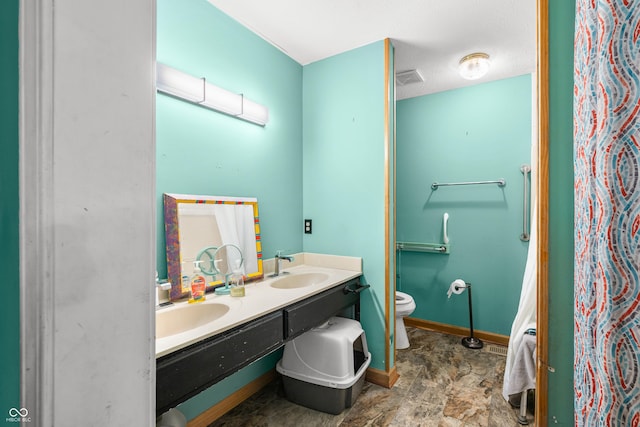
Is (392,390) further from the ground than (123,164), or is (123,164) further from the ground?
(123,164)

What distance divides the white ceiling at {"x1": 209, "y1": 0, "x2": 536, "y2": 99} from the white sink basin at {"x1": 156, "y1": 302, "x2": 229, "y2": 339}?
1714mm

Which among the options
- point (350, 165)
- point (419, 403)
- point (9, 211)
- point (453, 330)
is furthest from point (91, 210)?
point (453, 330)

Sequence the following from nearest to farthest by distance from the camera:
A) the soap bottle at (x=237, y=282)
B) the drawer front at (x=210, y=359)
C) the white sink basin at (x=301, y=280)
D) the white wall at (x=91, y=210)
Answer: the white wall at (x=91, y=210), the drawer front at (x=210, y=359), the soap bottle at (x=237, y=282), the white sink basin at (x=301, y=280)

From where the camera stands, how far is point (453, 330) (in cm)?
290

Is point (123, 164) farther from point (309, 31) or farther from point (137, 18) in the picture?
point (309, 31)

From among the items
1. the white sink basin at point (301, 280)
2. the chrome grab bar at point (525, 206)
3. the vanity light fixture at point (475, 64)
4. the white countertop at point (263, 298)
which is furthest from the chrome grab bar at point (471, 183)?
the white sink basin at point (301, 280)

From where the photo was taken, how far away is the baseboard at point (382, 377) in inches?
80.4

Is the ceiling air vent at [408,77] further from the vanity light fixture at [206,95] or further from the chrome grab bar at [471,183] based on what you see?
the vanity light fixture at [206,95]

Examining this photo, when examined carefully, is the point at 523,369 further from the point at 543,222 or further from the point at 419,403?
the point at 543,222

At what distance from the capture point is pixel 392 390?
2008 mm

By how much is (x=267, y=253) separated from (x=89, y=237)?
64.1 inches

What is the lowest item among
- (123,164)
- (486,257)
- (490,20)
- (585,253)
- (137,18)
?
(486,257)

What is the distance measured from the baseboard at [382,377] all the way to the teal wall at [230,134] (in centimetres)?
68

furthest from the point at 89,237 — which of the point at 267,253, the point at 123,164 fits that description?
the point at 267,253
